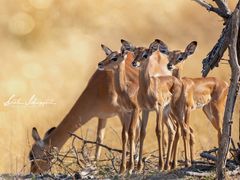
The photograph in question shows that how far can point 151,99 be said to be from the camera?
1011cm

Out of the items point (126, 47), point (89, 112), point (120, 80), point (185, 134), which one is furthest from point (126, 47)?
point (89, 112)

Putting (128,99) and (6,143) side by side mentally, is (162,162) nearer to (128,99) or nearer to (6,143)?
(128,99)

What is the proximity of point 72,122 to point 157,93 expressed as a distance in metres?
2.62

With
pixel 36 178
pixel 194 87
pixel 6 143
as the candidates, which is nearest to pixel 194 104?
pixel 194 87

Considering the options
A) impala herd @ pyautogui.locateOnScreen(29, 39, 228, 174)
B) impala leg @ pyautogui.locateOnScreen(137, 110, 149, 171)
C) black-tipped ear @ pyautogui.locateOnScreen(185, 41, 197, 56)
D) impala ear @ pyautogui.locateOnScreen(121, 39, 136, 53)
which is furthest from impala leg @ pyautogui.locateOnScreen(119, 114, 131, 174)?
black-tipped ear @ pyautogui.locateOnScreen(185, 41, 197, 56)

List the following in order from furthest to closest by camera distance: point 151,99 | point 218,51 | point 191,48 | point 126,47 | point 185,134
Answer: point 191,48 < point 126,47 < point 185,134 < point 151,99 < point 218,51

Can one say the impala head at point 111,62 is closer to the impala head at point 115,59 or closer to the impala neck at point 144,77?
the impala head at point 115,59

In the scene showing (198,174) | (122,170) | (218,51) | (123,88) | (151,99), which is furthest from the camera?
(123,88)

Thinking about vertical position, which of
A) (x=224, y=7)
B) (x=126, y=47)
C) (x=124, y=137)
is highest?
(x=224, y=7)

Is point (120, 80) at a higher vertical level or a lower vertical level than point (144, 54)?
lower

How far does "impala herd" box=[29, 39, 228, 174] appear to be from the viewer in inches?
398

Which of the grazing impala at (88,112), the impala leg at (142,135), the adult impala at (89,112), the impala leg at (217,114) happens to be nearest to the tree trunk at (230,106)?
the impala leg at (142,135)

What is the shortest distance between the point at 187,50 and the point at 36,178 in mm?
3207

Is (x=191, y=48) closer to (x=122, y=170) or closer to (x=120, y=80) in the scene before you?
(x=120, y=80)
